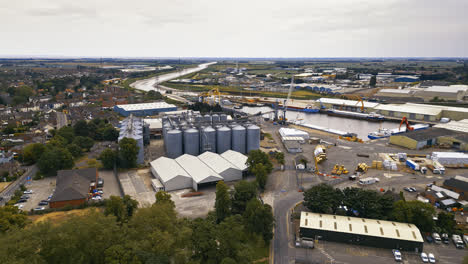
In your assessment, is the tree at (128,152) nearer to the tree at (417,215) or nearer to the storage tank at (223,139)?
the storage tank at (223,139)

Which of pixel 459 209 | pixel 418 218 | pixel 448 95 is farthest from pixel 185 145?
pixel 448 95

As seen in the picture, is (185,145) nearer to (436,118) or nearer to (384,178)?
(384,178)

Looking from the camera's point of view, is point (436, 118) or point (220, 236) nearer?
point (220, 236)

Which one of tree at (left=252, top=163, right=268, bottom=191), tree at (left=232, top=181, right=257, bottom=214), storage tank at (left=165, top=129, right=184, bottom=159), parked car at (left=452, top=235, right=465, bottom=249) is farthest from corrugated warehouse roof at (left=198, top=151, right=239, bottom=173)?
parked car at (left=452, top=235, right=465, bottom=249)

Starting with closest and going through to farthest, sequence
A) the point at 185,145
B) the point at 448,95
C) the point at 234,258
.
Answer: the point at 234,258 < the point at 185,145 < the point at 448,95

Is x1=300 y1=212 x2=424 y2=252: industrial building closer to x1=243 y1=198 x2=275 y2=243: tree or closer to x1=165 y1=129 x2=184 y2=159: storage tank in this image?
x1=243 y1=198 x2=275 y2=243: tree

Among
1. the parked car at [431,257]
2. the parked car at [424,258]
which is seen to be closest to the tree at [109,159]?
the parked car at [424,258]

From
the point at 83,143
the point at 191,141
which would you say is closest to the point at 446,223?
the point at 191,141

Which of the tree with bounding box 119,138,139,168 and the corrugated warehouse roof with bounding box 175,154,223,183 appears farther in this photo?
the tree with bounding box 119,138,139,168
